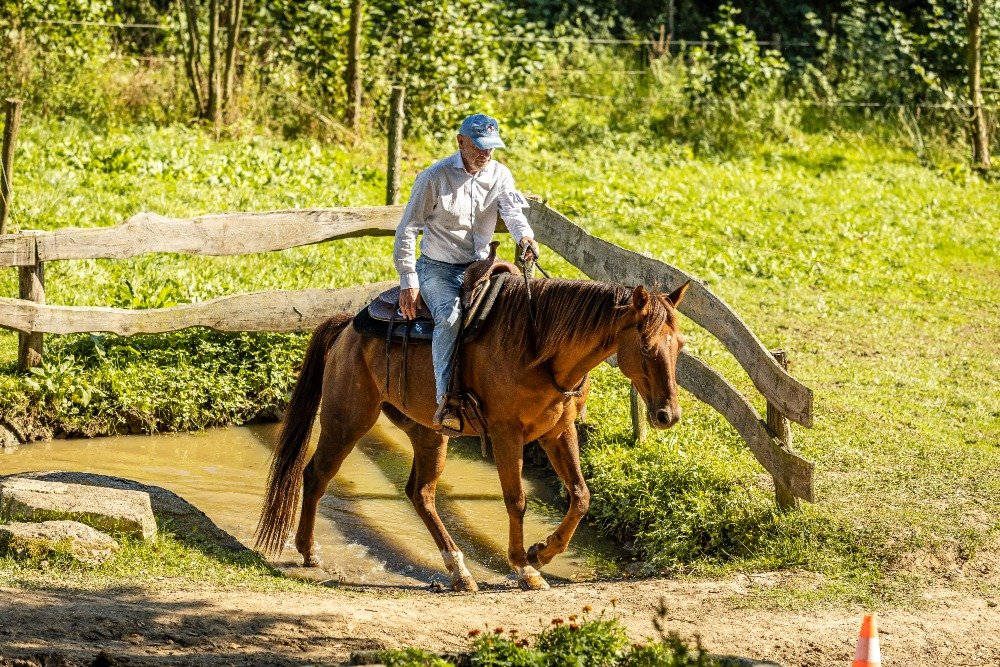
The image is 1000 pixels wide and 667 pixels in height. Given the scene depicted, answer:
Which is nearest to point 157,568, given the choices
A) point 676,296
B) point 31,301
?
point 676,296

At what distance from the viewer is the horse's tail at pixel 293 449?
775cm

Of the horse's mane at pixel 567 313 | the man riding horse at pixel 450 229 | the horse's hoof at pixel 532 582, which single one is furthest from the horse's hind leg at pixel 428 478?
the horse's mane at pixel 567 313

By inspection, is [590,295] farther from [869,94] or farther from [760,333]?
[869,94]

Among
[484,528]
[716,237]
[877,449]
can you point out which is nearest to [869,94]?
[716,237]

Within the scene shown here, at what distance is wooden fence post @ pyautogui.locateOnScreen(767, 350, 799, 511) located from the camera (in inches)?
299

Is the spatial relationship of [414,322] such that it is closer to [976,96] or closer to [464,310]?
[464,310]

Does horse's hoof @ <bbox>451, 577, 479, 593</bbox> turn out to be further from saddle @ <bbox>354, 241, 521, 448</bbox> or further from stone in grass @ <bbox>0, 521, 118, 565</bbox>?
stone in grass @ <bbox>0, 521, 118, 565</bbox>

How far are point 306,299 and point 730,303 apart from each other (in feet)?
15.5

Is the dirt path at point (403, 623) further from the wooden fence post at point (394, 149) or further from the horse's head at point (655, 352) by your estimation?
the wooden fence post at point (394, 149)

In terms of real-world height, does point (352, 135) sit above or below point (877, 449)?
above

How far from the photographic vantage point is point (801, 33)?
22953 millimetres

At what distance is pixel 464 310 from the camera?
23.8 feet

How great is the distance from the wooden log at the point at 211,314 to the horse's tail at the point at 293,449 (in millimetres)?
2030

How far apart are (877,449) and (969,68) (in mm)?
11672
